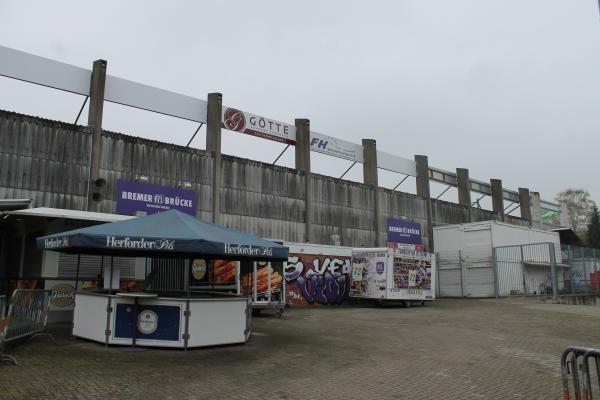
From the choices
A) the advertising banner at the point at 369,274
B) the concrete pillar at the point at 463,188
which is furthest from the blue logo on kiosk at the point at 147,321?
the concrete pillar at the point at 463,188

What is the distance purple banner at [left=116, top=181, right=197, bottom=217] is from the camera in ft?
71.5

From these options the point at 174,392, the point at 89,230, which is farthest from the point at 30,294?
the point at 174,392

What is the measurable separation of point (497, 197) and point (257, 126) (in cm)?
2683

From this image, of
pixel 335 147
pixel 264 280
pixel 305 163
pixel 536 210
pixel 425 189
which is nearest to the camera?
pixel 264 280

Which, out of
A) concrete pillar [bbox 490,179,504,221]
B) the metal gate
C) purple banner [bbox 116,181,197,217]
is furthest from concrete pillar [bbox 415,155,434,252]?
purple banner [bbox 116,181,197,217]

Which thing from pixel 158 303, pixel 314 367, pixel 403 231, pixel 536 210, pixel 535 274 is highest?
pixel 536 210

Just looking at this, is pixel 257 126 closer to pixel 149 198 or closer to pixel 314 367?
pixel 149 198

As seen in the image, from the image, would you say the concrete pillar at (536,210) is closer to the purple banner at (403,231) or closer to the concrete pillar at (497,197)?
the concrete pillar at (497,197)

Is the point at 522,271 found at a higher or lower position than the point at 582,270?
lower

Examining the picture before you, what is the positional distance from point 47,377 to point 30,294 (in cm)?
329

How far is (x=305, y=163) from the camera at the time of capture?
95.8 ft

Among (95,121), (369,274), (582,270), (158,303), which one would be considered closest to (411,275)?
(369,274)

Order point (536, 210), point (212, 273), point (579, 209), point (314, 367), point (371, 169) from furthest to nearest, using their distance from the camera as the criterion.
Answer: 1. point (579, 209)
2. point (536, 210)
3. point (371, 169)
4. point (212, 273)
5. point (314, 367)

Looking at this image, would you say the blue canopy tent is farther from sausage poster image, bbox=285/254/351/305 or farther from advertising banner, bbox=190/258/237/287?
sausage poster image, bbox=285/254/351/305
